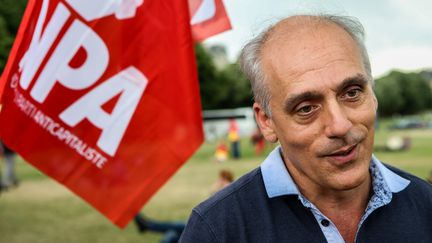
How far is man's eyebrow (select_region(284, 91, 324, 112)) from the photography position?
5.08 feet

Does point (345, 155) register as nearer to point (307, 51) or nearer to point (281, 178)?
point (281, 178)

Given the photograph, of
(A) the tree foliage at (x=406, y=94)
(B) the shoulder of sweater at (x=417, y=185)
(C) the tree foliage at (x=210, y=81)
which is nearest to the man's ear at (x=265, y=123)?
(B) the shoulder of sweater at (x=417, y=185)

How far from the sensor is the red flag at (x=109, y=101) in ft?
7.32

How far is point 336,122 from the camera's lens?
152 centimetres

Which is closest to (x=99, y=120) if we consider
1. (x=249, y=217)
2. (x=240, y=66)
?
(x=240, y=66)

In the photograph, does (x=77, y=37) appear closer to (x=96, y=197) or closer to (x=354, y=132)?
(x=96, y=197)

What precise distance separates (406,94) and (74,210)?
112444mm

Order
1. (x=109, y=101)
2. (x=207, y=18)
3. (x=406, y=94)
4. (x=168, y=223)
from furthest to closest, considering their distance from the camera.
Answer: (x=406, y=94) < (x=168, y=223) < (x=207, y=18) < (x=109, y=101)

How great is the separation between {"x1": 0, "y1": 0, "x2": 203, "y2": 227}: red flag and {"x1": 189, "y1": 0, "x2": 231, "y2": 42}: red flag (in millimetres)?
627

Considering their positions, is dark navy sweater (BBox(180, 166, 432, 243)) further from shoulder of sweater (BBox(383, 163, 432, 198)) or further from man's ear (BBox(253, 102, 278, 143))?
man's ear (BBox(253, 102, 278, 143))

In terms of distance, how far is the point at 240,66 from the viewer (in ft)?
6.39

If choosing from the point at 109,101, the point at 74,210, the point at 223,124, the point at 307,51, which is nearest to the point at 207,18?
the point at 109,101

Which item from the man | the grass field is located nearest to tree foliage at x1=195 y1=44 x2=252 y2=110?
the grass field

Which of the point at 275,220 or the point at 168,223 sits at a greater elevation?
the point at 275,220
